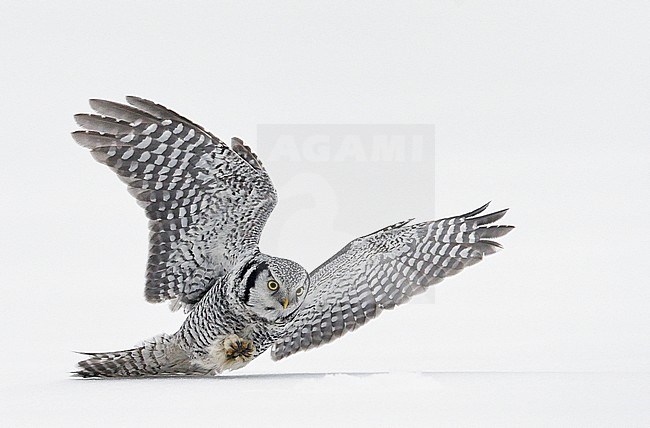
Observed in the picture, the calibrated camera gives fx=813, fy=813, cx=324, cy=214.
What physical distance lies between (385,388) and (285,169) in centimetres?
125

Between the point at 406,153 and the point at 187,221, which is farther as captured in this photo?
the point at 406,153

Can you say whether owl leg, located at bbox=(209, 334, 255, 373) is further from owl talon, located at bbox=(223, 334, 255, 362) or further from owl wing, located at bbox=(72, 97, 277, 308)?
owl wing, located at bbox=(72, 97, 277, 308)

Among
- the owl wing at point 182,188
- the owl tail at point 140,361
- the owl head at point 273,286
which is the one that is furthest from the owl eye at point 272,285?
the owl tail at point 140,361

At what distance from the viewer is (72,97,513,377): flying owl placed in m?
2.67

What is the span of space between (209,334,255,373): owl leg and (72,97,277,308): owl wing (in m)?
0.21

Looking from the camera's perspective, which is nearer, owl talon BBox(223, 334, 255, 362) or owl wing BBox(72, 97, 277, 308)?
owl wing BBox(72, 97, 277, 308)

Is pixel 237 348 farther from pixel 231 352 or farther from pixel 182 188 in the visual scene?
pixel 182 188

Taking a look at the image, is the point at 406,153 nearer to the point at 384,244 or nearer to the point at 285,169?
the point at 285,169

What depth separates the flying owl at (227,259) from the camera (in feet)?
8.76

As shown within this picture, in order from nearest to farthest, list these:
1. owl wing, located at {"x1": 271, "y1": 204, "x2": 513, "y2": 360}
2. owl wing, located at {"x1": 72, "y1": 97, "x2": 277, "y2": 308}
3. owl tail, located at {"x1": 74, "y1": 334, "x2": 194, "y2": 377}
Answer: owl wing, located at {"x1": 72, "y1": 97, "x2": 277, "y2": 308}, owl tail, located at {"x1": 74, "y1": 334, "x2": 194, "y2": 377}, owl wing, located at {"x1": 271, "y1": 204, "x2": 513, "y2": 360}

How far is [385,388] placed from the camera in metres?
2.80

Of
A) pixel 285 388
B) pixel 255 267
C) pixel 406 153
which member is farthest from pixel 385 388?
pixel 406 153

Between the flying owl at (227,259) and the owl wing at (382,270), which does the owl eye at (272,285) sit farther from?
the owl wing at (382,270)

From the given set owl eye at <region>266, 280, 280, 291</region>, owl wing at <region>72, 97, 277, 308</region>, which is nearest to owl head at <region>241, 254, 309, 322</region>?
owl eye at <region>266, 280, 280, 291</region>
